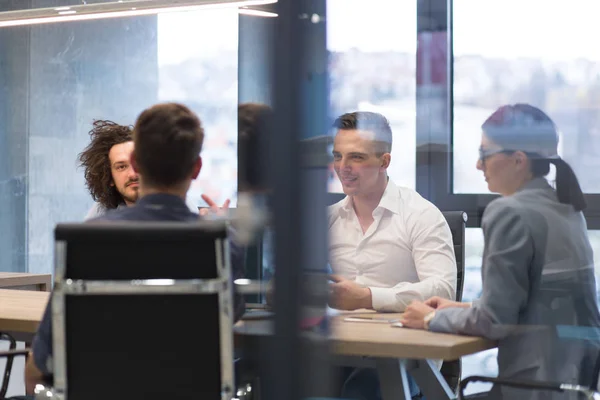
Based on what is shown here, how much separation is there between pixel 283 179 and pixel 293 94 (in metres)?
0.13

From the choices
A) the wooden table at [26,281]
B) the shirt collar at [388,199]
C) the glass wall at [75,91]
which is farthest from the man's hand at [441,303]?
the glass wall at [75,91]

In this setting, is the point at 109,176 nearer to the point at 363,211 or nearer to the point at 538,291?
the point at 363,211

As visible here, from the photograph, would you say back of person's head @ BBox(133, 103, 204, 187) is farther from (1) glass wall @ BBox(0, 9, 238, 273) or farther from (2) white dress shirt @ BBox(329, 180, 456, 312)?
(1) glass wall @ BBox(0, 9, 238, 273)

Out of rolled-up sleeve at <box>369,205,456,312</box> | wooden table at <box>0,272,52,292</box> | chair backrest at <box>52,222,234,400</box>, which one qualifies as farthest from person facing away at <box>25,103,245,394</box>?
wooden table at <box>0,272,52,292</box>

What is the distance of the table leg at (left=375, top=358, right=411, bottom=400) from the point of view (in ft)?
6.74

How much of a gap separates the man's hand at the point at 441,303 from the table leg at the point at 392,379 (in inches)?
6.6

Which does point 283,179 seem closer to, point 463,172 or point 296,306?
point 296,306

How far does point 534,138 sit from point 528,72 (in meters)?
0.12

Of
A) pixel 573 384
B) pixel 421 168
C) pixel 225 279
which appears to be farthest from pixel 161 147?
pixel 573 384

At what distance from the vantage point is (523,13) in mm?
1666

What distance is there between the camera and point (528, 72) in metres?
1.67

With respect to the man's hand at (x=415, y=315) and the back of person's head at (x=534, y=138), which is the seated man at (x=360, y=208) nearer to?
the man's hand at (x=415, y=315)

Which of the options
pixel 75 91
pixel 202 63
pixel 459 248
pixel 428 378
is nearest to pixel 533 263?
pixel 459 248

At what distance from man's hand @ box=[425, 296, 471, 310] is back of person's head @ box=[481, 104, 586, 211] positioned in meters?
0.40
